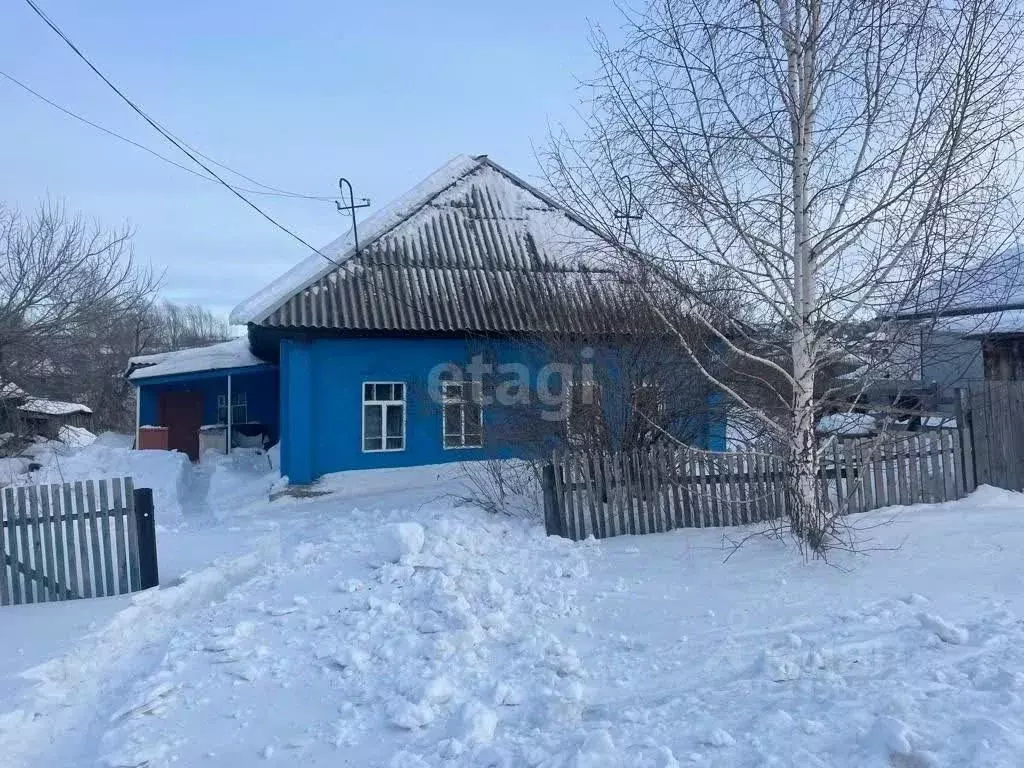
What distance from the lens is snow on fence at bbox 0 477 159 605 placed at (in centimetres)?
689

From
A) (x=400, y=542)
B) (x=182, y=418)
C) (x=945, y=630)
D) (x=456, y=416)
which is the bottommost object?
(x=945, y=630)

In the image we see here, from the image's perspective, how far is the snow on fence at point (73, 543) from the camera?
6.89 m

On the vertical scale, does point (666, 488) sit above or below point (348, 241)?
below

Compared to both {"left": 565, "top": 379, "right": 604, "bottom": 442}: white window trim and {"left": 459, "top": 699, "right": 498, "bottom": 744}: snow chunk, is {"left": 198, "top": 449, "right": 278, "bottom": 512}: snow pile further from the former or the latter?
{"left": 459, "top": 699, "right": 498, "bottom": 744}: snow chunk

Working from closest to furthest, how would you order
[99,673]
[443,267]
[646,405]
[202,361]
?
[99,673]
[646,405]
[443,267]
[202,361]

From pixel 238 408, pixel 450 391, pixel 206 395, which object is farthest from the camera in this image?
pixel 206 395

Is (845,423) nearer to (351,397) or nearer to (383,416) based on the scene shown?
(383,416)

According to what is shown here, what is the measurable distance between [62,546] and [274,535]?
278 cm

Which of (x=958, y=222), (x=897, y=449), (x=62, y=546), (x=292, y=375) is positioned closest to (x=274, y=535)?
(x=62, y=546)

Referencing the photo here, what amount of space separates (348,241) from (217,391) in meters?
9.00

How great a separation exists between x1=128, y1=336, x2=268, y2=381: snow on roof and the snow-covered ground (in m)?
11.3

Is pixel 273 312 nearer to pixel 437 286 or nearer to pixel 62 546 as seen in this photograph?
pixel 437 286

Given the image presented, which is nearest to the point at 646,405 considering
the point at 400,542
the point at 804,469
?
the point at 804,469

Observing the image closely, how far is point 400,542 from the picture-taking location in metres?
6.96
